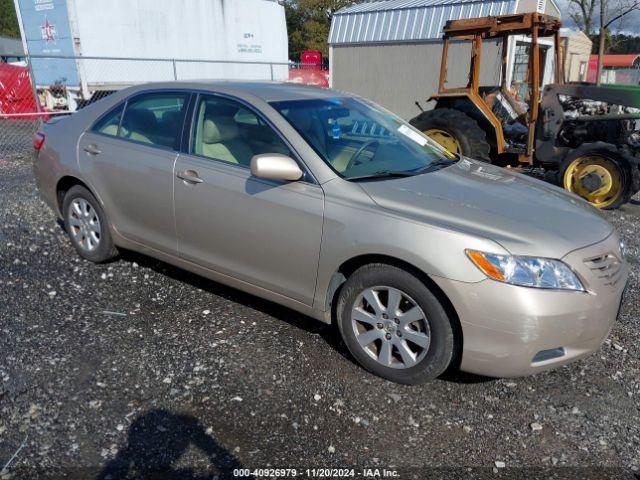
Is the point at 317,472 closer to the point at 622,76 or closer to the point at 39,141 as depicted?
the point at 39,141

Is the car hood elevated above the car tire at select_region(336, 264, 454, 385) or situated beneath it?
elevated above

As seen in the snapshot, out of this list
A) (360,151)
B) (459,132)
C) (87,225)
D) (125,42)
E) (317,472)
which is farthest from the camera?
(125,42)

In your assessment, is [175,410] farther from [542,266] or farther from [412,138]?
[412,138]

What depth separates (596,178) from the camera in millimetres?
6852

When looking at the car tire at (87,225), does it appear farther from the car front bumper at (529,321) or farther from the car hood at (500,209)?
the car front bumper at (529,321)

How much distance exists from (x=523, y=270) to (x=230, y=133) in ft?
6.94

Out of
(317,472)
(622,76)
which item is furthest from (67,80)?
(622,76)

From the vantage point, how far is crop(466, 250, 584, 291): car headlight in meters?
2.55

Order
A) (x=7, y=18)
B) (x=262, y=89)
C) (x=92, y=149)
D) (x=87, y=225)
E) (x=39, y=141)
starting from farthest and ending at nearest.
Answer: (x=7, y=18)
(x=39, y=141)
(x=87, y=225)
(x=92, y=149)
(x=262, y=89)

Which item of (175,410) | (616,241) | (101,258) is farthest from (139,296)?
(616,241)

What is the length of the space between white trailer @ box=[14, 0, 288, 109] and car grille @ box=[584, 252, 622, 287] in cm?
1153

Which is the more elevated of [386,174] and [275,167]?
[275,167]

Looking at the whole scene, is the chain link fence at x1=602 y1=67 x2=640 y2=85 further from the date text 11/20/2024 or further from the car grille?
the date text 11/20/2024

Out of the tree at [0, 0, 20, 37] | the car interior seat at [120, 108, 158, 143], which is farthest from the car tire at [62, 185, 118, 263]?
the tree at [0, 0, 20, 37]
